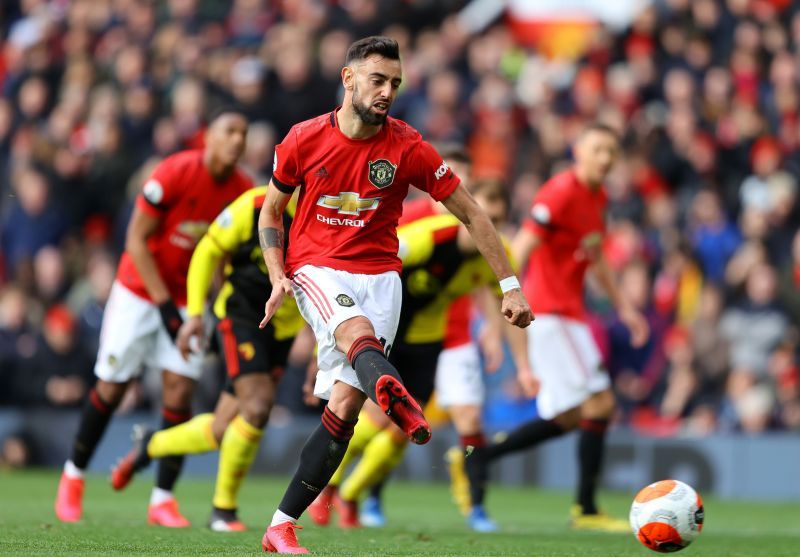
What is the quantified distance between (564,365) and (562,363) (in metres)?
0.02

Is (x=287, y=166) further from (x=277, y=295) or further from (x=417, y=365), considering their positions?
(x=417, y=365)

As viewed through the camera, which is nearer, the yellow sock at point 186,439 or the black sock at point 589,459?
the yellow sock at point 186,439

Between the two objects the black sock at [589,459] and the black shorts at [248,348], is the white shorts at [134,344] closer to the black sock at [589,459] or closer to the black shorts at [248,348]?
the black shorts at [248,348]

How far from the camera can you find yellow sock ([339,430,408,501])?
9750 millimetres

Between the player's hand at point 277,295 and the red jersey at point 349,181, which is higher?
the red jersey at point 349,181

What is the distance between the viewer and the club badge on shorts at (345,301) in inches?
271

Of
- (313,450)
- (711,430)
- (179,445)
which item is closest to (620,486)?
(711,430)

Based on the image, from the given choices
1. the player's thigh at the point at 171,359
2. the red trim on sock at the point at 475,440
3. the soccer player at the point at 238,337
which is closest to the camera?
the soccer player at the point at 238,337

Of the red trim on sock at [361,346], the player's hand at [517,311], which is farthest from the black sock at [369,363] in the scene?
the player's hand at [517,311]

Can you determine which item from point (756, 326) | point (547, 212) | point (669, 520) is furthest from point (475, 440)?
point (756, 326)

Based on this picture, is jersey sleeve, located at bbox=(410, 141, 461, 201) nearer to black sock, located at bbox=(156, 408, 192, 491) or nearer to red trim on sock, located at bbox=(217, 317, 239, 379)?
red trim on sock, located at bbox=(217, 317, 239, 379)

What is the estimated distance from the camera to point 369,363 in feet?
21.7

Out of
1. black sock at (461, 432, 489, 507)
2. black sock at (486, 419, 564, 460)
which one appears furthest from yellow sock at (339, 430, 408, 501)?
black sock at (486, 419, 564, 460)

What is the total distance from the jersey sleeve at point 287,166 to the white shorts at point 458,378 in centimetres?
361
